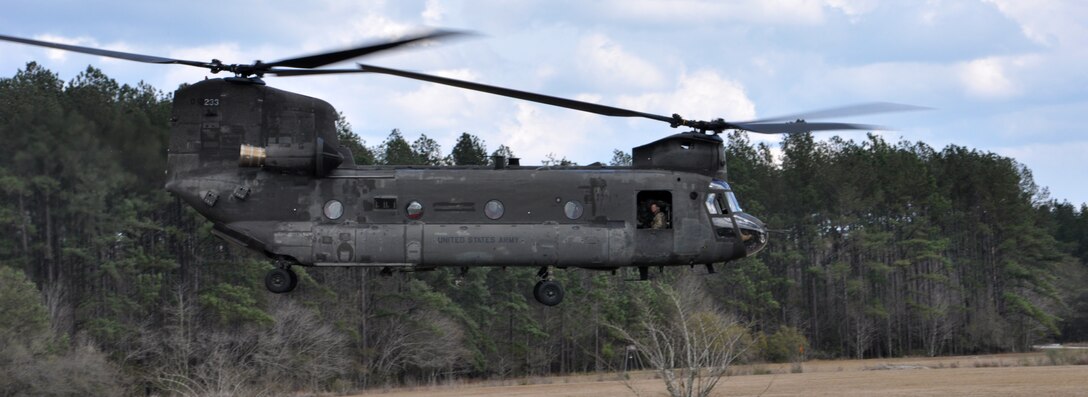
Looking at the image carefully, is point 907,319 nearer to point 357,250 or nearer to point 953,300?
point 953,300

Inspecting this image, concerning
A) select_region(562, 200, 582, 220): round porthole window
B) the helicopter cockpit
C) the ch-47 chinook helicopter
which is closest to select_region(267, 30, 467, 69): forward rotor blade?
the ch-47 chinook helicopter

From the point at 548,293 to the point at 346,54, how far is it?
5.85 metres

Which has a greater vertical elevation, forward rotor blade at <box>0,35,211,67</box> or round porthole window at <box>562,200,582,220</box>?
forward rotor blade at <box>0,35,211,67</box>

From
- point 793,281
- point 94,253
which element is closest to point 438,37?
point 94,253

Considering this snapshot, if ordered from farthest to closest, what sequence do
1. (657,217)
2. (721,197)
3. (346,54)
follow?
(721,197) → (657,217) → (346,54)

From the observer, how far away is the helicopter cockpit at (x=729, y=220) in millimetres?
22203

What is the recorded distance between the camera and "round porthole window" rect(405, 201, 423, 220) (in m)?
21.4

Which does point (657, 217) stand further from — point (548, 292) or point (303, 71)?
point (303, 71)

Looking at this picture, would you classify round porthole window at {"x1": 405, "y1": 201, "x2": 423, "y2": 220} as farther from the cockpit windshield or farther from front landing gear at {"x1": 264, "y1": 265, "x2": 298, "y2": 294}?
the cockpit windshield

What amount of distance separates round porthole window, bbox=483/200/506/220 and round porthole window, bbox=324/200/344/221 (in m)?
2.67

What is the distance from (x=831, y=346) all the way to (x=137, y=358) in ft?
190

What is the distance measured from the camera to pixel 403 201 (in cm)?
2147

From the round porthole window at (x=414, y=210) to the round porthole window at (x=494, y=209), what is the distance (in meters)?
1.19

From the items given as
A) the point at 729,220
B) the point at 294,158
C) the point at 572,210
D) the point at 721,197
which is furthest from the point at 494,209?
the point at 729,220
